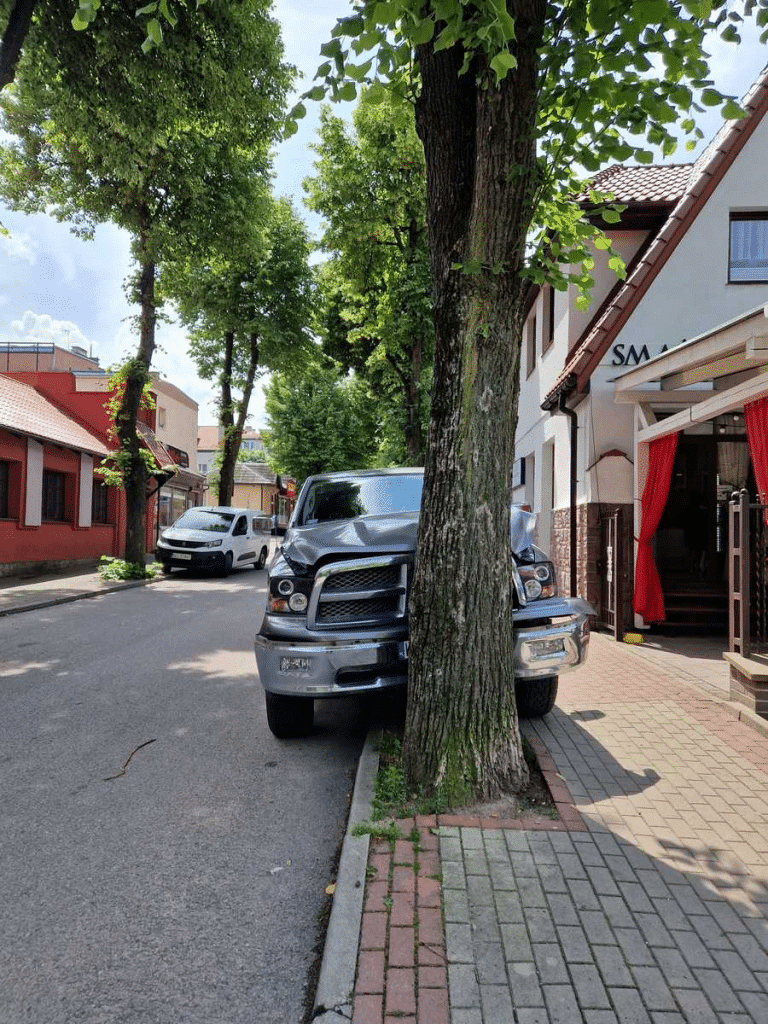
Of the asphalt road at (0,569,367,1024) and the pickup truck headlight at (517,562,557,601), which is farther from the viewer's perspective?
the pickup truck headlight at (517,562,557,601)

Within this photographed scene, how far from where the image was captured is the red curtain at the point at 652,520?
31.0 ft

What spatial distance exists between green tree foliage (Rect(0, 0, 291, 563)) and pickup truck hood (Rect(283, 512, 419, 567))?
3392 millimetres

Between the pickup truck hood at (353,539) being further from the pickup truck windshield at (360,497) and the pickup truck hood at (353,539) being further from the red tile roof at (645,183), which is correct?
the red tile roof at (645,183)

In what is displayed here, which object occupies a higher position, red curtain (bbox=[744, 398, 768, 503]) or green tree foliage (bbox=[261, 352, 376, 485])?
green tree foliage (bbox=[261, 352, 376, 485])

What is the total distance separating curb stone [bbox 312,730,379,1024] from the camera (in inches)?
90.7

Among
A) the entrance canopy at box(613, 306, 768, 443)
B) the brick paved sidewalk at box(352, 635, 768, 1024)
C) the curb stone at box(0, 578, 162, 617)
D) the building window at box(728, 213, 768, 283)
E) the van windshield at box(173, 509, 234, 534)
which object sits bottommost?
the brick paved sidewalk at box(352, 635, 768, 1024)

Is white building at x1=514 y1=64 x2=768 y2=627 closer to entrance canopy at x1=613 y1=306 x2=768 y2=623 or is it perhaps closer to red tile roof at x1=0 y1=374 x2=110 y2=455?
entrance canopy at x1=613 y1=306 x2=768 y2=623

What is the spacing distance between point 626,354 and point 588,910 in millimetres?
8932

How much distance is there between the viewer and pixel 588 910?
2.84 metres

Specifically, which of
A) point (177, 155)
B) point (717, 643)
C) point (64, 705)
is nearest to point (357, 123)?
point (177, 155)

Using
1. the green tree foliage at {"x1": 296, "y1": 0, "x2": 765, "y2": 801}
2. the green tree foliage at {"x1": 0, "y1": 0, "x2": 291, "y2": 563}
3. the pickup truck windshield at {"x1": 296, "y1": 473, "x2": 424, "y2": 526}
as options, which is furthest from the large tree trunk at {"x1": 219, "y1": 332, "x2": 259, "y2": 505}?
the green tree foliage at {"x1": 296, "y1": 0, "x2": 765, "y2": 801}

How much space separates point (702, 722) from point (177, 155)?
15.7 m

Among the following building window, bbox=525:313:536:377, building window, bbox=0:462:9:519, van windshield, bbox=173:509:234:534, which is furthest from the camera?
van windshield, bbox=173:509:234:534

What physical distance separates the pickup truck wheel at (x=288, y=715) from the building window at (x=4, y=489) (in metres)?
14.8
